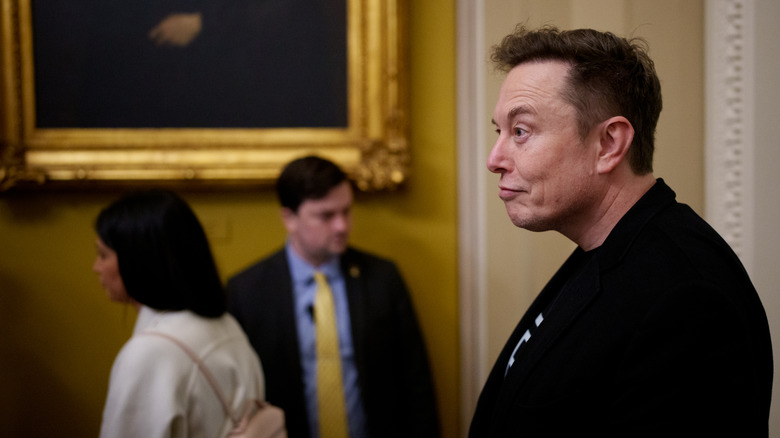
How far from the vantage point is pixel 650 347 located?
110 cm

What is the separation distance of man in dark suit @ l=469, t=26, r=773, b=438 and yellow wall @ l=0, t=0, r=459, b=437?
1736 mm

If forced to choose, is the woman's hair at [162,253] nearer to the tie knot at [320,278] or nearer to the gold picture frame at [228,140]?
the tie knot at [320,278]

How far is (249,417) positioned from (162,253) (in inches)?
21.0

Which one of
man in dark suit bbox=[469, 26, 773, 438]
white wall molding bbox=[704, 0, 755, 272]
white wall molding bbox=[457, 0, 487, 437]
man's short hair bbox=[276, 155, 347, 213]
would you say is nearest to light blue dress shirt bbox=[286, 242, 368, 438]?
man's short hair bbox=[276, 155, 347, 213]

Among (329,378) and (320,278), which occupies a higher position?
(320,278)

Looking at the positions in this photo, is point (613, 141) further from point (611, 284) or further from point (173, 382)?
point (173, 382)

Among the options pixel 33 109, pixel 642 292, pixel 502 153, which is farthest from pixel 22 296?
pixel 642 292

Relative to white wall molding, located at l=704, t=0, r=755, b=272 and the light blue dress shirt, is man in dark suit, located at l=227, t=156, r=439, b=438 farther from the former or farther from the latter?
white wall molding, located at l=704, t=0, r=755, b=272

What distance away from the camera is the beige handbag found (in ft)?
5.69

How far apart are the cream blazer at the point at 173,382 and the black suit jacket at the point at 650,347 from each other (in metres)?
0.80

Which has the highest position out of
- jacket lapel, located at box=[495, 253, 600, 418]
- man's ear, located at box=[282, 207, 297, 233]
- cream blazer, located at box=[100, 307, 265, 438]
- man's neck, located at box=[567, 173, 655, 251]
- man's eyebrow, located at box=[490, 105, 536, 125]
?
man's eyebrow, located at box=[490, 105, 536, 125]

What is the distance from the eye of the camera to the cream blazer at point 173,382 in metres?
1.62

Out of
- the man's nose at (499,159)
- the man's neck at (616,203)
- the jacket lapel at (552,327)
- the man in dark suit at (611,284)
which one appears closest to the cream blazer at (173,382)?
the man in dark suit at (611,284)

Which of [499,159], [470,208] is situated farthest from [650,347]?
[470,208]
